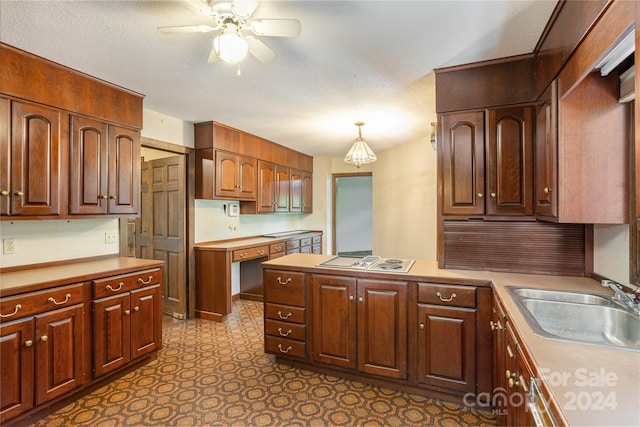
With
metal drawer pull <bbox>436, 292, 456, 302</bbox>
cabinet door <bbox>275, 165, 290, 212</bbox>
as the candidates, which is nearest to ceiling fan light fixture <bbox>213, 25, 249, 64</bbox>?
metal drawer pull <bbox>436, 292, 456, 302</bbox>

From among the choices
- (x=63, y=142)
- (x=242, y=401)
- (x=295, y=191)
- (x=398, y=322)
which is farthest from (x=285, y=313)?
(x=295, y=191)

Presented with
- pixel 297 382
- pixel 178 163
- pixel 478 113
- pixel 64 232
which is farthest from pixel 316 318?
pixel 178 163

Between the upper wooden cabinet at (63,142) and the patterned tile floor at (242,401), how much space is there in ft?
4.60

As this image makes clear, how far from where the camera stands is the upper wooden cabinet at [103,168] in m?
2.36

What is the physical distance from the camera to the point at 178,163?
145 inches

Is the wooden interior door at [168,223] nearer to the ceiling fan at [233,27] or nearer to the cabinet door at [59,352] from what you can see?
the cabinet door at [59,352]

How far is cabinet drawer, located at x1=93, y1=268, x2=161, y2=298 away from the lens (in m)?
2.20

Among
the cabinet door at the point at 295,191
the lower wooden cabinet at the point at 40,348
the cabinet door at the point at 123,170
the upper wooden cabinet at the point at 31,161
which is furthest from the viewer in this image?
the cabinet door at the point at 295,191

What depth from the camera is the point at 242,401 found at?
2129 millimetres

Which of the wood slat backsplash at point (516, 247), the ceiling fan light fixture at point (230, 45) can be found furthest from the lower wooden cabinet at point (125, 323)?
the wood slat backsplash at point (516, 247)

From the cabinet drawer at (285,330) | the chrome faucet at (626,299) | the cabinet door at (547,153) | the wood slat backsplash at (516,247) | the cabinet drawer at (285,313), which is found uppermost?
the cabinet door at (547,153)

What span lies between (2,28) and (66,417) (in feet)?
8.01

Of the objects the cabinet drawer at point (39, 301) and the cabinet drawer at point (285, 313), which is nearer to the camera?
the cabinet drawer at point (39, 301)

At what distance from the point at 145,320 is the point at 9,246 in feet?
3.57
